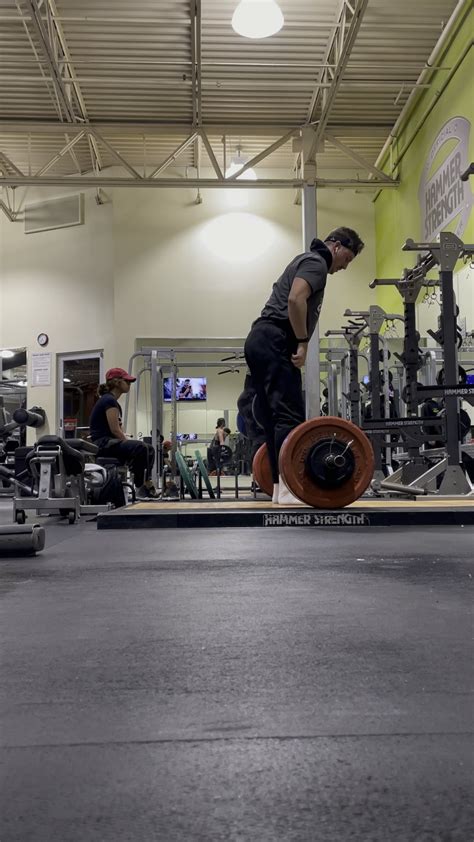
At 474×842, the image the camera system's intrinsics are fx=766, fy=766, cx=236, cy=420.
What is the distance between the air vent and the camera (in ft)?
37.3

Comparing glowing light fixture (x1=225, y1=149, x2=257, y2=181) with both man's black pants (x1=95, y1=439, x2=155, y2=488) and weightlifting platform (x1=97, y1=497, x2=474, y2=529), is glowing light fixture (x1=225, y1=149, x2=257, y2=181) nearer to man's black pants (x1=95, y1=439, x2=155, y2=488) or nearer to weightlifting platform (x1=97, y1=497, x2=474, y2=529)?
man's black pants (x1=95, y1=439, x2=155, y2=488)

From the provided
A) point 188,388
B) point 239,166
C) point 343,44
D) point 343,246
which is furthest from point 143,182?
point 343,246

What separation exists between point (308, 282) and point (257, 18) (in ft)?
14.3

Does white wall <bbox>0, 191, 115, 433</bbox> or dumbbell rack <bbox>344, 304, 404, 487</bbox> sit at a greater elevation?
white wall <bbox>0, 191, 115, 433</bbox>

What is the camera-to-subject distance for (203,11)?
728 centimetres

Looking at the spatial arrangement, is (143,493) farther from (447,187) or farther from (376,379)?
(447,187)

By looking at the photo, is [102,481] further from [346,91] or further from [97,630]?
[346,91]

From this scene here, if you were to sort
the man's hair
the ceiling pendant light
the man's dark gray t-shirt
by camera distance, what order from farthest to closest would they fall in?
1. the ceiling pendant light
2. the man's hair
3. the man's dark gray t-shirt

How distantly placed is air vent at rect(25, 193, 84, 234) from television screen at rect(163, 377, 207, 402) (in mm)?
4014

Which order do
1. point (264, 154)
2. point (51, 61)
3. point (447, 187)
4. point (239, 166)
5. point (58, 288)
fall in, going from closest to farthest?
point (51, 61) < point (447, 187) < point (264, 154) < point (239, 166) < point (58, 288)

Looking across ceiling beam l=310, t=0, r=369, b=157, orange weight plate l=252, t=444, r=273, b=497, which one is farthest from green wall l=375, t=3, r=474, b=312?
orange weight plate l=252, t=444, r=273, b=497

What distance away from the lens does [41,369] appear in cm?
1151

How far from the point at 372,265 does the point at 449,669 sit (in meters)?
10.6

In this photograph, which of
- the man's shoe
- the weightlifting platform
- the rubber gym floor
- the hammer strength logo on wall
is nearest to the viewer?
the rubber gym floor
